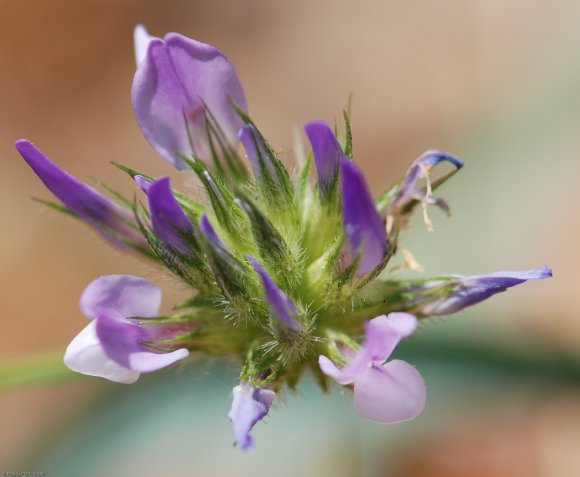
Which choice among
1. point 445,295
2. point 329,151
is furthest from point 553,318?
point 329,151

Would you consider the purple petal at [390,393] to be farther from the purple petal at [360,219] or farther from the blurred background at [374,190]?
the blurred background at [374,190]

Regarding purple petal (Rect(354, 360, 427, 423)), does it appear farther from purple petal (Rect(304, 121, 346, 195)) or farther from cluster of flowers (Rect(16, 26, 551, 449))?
purple petal (Rect(304, 121, 346, 195))

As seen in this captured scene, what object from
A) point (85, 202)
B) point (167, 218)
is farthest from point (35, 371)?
point (167, 218)

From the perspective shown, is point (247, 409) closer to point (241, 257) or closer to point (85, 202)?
point (241, 257)

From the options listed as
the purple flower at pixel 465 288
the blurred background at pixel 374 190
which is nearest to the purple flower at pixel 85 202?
the blurred background at pixel 374 190

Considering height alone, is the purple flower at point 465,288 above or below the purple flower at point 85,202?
below

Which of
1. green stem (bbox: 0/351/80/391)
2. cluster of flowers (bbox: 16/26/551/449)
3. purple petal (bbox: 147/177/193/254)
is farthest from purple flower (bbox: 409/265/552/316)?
green stem (bbox: 0/351/80/391)
